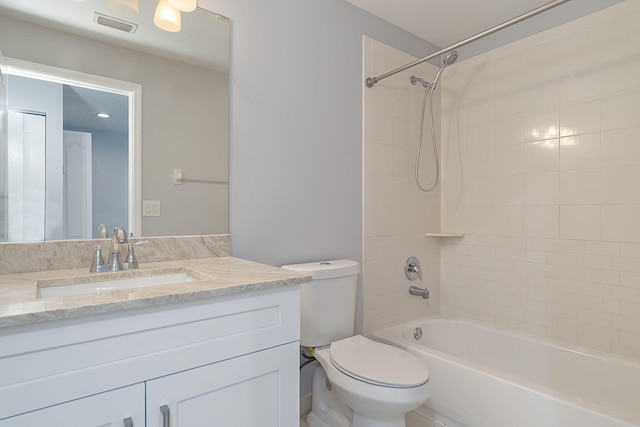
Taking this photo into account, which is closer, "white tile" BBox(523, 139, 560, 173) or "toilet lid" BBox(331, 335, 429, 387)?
"toilet lid" BBox(331, 335, 429, 387)

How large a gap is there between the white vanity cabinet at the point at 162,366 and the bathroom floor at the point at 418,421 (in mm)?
910

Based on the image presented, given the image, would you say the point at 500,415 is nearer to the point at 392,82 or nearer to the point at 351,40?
the point at 392,82

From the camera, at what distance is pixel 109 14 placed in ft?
4.46

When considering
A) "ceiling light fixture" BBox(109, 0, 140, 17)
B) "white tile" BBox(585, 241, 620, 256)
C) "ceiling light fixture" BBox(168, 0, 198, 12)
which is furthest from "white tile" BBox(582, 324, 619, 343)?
"ceiling light fixture" BBox(109, 0, 140, 17)

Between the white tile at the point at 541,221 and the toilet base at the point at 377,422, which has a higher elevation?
the white tile at the point at 541,221

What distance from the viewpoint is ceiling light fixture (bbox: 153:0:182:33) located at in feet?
4.77

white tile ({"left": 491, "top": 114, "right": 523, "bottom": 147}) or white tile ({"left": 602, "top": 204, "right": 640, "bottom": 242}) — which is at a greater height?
white tile ({"left": 491, "top": 114, "right": 523, "bottom": 147})

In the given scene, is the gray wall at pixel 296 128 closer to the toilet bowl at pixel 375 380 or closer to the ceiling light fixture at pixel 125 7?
the ceiling light fixture at pixel 125 7

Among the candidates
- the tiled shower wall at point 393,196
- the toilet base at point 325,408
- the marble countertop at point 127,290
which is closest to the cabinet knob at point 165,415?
the marble countertop at point 127,290

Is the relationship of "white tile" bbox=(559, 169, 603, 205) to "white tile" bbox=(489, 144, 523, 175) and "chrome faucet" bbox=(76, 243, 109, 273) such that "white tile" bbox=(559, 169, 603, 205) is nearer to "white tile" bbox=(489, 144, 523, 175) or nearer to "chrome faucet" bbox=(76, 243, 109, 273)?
"white tile" bbox=(489, 144, 523, 175)

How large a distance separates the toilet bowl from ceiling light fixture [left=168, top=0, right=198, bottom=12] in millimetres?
1616

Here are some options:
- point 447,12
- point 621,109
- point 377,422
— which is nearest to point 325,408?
point 377,422

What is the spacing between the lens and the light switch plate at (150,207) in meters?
1.43

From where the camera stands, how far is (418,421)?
5.79ft
